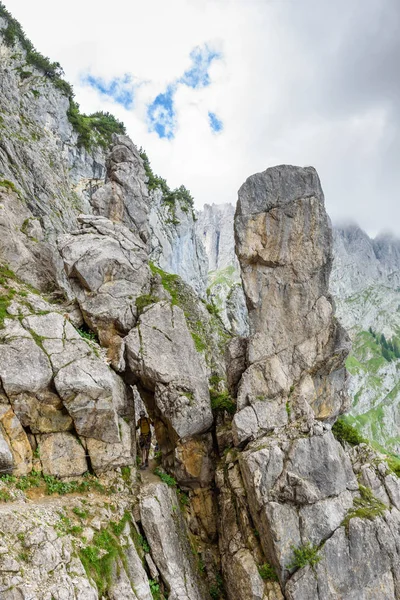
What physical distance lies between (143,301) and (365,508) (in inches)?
650

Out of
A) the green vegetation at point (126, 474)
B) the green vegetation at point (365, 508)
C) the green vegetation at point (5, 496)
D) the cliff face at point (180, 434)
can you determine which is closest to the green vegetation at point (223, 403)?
the cliff face at point (180, 434)

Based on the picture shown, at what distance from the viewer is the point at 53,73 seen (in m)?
69.6

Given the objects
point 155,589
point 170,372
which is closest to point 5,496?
point 155,589

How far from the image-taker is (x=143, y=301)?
23359 millimetres

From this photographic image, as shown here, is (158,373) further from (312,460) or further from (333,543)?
(333,543)

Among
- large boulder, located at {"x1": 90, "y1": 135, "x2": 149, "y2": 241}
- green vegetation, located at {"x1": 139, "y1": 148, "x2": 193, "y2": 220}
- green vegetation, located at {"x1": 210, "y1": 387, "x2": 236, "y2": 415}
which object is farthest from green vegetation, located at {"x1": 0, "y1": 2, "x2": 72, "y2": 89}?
green vegetation, located at {"x1": 210, "y1": 387, "x2": 236, "y2": 415}

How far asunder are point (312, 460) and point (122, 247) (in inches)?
706

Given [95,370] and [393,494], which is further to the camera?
[393,494]

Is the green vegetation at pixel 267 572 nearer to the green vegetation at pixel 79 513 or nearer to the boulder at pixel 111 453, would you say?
the boulder at pixel 111 453

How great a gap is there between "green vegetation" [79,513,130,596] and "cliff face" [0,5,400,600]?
0.24 ft

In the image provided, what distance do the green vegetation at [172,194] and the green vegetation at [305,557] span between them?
70.9m

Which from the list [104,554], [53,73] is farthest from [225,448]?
[53,73]

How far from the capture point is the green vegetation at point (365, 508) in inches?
663

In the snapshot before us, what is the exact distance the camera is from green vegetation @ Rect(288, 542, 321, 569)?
15.8 meters
